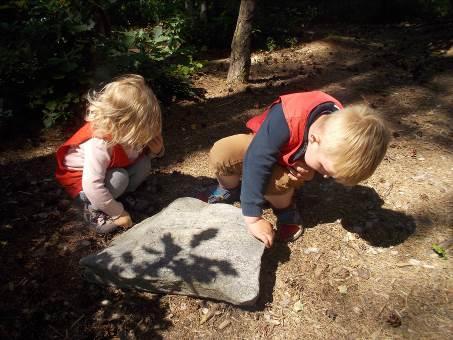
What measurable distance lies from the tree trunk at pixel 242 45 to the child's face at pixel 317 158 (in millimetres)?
3342

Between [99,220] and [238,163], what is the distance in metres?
1.41

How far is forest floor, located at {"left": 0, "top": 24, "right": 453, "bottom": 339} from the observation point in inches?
115

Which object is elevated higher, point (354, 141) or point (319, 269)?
point (354, 141)

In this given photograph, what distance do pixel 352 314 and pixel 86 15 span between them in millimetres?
5071

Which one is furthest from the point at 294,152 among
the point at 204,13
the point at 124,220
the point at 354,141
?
the point at 204,13

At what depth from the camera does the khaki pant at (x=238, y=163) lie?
3.27 meters

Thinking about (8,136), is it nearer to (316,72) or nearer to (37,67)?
(37,67)

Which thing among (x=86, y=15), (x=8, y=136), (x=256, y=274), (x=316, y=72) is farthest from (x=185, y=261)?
(x=316, y=72)

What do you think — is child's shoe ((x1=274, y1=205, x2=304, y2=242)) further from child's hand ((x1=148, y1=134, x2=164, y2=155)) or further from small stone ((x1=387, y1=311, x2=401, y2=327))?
child's hand ((x1=148, y1=134, x2=164, y2=155))

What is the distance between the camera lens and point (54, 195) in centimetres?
406

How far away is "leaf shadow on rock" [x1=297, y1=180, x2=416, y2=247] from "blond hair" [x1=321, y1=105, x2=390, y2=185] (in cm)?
126

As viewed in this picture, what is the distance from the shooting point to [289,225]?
3.65m

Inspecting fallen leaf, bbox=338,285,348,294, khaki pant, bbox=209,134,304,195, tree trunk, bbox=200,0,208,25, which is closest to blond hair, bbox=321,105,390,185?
khaki pant, bbox=209,134,304,195

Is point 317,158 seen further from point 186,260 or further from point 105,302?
point 105,302
